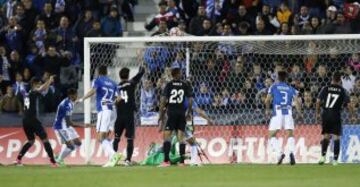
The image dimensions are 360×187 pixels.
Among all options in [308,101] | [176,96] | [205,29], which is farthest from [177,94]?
[205,29]

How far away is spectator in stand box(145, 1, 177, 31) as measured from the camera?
2650 cm

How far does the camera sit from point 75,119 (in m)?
24.9

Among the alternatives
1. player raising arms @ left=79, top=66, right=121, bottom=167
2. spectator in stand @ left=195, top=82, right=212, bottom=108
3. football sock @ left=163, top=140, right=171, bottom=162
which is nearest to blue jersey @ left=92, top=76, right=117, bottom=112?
player raising arms @ left=79, top=66, right=121, bottom=167

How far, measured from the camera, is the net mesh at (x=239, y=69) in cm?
2353

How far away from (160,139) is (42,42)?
4.80 m

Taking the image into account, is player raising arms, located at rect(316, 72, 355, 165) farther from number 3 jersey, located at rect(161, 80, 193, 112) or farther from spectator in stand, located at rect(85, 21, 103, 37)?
spectator in stand, located at rect(85, 21, 103, 37)

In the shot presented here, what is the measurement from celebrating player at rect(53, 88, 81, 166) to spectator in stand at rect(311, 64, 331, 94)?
5330 millimetres

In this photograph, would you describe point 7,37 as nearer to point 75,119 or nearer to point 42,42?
point 42,42

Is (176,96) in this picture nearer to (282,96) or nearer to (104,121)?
(104,121)

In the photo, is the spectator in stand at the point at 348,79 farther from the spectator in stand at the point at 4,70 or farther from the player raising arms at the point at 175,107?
the spectator in stand at the point at 4,70

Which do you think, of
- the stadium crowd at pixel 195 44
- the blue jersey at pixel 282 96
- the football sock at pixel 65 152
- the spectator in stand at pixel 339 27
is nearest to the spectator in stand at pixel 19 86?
the stadium crowd at pixel 195 44

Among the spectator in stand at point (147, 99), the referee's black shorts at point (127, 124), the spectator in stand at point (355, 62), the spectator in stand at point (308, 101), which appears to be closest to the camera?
the referee's black shorts at point (127, 124)

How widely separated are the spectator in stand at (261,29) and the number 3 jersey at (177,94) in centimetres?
518

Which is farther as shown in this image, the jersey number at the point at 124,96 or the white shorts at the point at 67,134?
the white shorts at the point at 67,134
